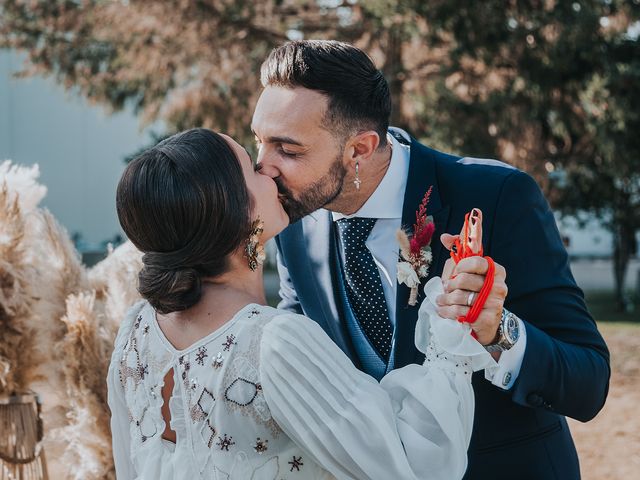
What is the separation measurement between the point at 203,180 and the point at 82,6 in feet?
40.3

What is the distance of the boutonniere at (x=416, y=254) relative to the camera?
231 cm

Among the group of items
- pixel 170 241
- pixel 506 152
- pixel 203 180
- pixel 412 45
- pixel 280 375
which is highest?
pixel 203 180

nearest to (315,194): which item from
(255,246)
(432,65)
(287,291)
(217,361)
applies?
(287,291)

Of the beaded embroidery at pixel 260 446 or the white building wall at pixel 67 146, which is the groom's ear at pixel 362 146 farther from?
the white building wall at pixel 67 146

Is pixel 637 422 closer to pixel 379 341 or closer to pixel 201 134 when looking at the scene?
pixel 379 341

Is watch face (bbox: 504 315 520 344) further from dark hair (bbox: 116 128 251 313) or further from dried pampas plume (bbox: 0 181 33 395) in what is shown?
dried pampas plume (bbox: 0 181 33 395)

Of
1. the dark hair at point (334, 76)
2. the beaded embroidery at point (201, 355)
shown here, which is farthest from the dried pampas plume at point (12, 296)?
the beaded embroidery at point (201, 355)

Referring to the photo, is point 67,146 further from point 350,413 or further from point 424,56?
point 350,413

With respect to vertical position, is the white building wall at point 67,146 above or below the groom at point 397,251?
below

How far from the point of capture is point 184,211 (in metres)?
1.81

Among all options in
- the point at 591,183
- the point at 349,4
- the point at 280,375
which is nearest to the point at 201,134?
the point at 280,375

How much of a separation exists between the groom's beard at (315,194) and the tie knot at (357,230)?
12cm

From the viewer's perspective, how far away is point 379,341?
2.56m

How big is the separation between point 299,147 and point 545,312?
0.91 metres
